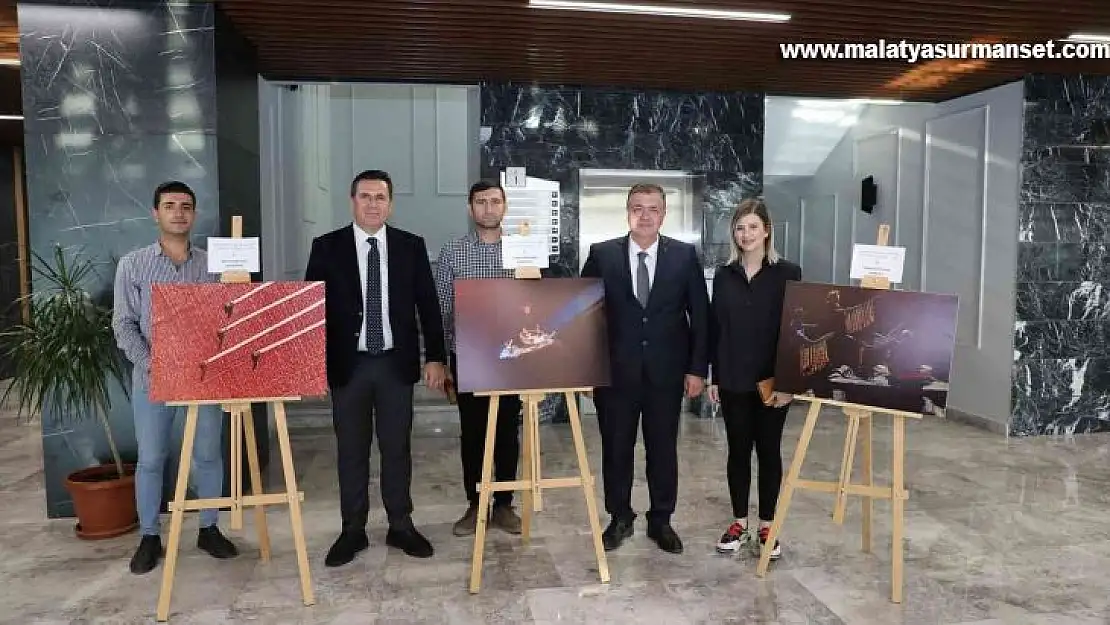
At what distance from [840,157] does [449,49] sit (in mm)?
4518

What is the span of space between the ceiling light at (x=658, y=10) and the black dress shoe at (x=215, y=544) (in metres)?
3.01

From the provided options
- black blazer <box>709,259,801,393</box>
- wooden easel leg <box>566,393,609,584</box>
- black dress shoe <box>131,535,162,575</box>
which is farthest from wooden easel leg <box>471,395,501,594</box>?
black dress shoe <box>131,535,162,575</box>

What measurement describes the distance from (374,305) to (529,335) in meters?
0.70

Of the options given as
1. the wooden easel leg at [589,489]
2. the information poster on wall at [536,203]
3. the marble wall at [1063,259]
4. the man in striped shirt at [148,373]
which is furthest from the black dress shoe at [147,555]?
the marble wall at [1063,259]

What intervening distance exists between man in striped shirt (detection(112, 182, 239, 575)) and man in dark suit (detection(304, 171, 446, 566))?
58cm

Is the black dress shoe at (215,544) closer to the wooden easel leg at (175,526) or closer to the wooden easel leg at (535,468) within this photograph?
the wooden easel leg at (175,526)

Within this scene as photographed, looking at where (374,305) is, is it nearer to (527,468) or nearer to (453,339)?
(453,339)

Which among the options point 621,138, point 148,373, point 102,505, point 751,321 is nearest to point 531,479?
point 751,321

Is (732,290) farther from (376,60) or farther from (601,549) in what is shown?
(376,60)

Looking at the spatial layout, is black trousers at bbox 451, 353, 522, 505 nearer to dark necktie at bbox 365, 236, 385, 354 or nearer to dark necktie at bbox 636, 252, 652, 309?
dark necktie at bbox 365, 236, 385, 354

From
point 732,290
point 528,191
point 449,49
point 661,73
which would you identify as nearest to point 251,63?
point 449,49

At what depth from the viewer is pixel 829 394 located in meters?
3.03

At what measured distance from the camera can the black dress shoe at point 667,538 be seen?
3426 millimetres

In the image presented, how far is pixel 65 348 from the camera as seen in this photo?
3.47m
